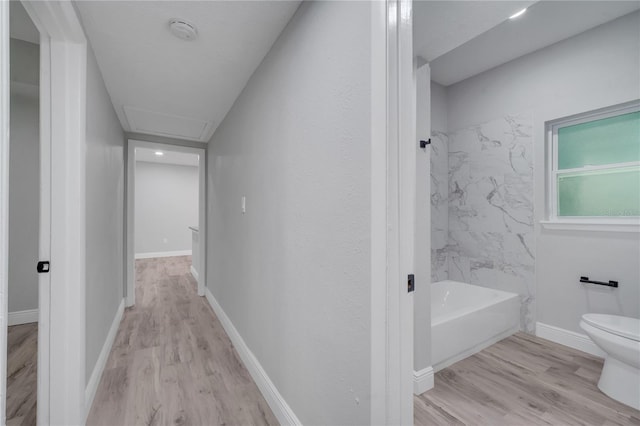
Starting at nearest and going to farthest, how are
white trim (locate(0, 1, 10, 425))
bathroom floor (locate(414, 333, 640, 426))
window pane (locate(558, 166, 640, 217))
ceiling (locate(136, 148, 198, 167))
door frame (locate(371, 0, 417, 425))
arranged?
white trim (locate(0, 1, 10, 425)), door frame (locate(371, 0, 417, 425)), bathroom floor (locate(414, 333, 640, 426)), window pane (locate(558, 166, 640, 217)), ceiling (locate(136, 148, 198, 167))

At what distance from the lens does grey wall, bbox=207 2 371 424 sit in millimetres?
1013

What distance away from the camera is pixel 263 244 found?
5.97 ft

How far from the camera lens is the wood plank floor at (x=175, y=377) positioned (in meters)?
1.64

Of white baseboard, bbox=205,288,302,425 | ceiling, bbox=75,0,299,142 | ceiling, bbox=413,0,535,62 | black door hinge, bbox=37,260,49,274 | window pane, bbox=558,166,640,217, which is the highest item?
ceiling, bbox=75,0,299,142

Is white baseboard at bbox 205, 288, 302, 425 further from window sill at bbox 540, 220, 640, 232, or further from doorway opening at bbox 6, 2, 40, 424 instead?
window sill at bbox 540, 220, 640, 232

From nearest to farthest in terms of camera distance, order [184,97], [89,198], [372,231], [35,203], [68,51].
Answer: [372,231], [68,51], [89,198], [184,97], [35,203]

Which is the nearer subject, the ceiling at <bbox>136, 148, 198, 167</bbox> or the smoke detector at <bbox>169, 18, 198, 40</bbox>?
the smoke detector at <bbox>169, 18, 198, 40</bbox>

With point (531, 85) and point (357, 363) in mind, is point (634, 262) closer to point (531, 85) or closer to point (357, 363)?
point (531, 85)

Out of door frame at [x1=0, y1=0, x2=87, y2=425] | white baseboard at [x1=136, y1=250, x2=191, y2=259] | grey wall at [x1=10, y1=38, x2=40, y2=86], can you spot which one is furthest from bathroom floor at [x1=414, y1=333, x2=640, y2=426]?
white baseboard at [x1=136, y1=250, x2=191, y2=259]

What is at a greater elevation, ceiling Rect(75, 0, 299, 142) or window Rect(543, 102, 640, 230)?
ceiling Rect(75, 0, 299, 142)

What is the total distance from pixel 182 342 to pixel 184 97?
2.20 m

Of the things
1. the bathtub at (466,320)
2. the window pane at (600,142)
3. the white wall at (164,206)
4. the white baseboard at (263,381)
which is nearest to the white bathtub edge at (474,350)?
the bathtub at (466,320)

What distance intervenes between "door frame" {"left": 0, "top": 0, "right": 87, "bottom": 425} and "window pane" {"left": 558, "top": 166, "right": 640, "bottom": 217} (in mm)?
3607

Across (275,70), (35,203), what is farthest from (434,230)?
(35,203)
